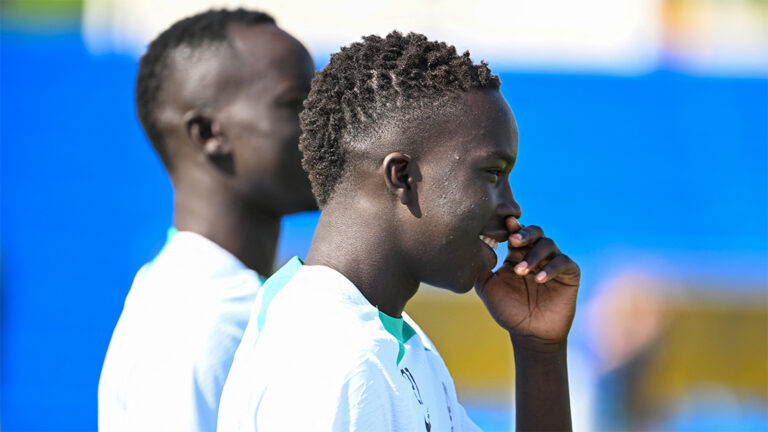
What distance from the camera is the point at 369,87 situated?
1752 mm

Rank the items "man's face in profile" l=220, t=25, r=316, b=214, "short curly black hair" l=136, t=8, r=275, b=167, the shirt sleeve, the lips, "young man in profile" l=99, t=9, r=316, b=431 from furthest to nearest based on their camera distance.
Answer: "short curly black hair" l=136, t=8, r=275, b=167
"man's face in profile" l=220, t=25, r=316, b=214
"young man in profile" l=99, t=9, r=316, b=431
the lips
the shirt sleeve

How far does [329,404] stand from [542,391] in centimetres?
70

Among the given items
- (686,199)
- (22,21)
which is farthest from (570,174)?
(22,21)

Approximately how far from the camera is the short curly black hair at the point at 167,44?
251 centimetres

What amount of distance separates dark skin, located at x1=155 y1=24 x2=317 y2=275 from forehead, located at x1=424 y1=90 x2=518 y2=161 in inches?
27.8

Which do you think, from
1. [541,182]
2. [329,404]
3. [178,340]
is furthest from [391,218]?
[541,182]

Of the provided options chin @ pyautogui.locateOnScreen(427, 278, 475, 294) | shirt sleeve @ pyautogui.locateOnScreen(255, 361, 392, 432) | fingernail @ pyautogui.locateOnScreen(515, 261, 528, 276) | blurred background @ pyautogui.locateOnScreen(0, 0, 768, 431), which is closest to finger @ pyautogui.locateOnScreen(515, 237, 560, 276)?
fingernail @ pyautogui.locateOnScreen(515, 261, 528, 276)

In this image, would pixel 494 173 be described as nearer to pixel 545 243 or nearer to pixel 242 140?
pixel 545 243

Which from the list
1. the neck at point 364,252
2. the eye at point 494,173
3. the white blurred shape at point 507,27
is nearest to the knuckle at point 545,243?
the eye at point 494,173

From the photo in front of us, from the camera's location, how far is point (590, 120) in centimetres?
693

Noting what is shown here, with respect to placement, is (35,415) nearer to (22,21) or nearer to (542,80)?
(22,21)

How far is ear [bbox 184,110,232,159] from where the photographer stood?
7.89 feet

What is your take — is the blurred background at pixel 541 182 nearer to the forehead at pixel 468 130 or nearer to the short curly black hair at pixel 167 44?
the short curly black hair at pixel 167 44

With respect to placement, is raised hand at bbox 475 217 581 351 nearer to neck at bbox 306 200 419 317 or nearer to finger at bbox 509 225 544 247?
finger at bbox 509 225 544 247
